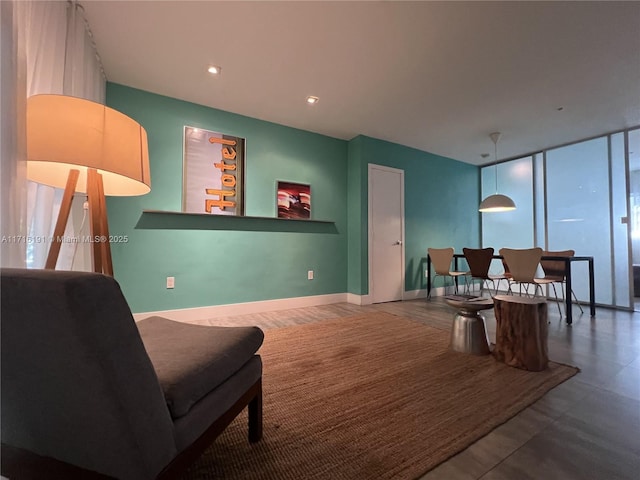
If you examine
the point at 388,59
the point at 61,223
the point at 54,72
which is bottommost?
the point at 61,223

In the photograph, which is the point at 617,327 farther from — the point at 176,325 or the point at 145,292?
the point at 145,292

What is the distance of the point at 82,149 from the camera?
1.12 metres

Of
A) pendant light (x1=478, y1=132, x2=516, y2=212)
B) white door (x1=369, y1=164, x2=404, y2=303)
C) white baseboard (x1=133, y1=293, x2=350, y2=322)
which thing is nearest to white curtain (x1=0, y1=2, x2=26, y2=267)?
white baseboard (x1=133, y1=293, x2=350, y2=322)

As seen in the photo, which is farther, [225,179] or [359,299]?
[359,299]

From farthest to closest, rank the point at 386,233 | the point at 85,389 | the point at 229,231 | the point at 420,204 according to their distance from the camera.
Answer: the point at 420,204, the point at 386,233, the point at 229,231, the point at 85,389

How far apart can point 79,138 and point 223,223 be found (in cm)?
199

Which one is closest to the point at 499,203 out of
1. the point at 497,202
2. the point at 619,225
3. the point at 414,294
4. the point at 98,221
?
the point at 497,202

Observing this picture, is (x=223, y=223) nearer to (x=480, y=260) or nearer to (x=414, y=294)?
(x=414, y=294)

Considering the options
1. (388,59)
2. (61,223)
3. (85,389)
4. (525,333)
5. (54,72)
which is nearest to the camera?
(85,389)

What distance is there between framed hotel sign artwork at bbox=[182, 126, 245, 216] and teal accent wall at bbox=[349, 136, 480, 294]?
1692mm

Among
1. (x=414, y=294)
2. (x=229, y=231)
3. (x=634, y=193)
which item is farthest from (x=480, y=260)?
(x=229, y=231)

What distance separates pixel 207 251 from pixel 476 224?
507 cm

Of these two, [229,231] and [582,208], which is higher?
[582,208]

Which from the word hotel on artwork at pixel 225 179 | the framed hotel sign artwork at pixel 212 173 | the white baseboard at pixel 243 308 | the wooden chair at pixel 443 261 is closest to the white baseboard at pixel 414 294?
the wooden chair at pixel 443 261
